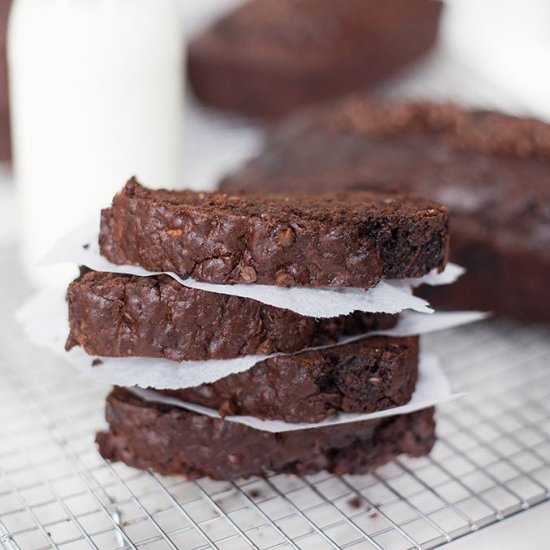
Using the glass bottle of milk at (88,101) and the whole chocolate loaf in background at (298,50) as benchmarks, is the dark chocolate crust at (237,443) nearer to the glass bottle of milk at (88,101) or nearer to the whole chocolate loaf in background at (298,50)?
the glass bottle of milk at (88,101)

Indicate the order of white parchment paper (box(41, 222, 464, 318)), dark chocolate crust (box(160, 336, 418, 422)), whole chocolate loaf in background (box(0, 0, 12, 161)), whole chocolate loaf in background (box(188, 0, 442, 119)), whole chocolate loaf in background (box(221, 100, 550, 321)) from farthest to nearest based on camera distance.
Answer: whole chocolate loaf in background (box(188, 0, 442, 119)) → whole chocolate loaf in background (box(0, 0, 12, 161)) → whole chocolate loaf in background (box(221, 100, 550, 321)) → dark chocolate crust (box(160, 336, 418, 422)) → white parchment paper (box(41, 222, 464, 318))

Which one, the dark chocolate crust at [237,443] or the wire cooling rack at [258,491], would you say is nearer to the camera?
the wire cooling rack at [258,491]

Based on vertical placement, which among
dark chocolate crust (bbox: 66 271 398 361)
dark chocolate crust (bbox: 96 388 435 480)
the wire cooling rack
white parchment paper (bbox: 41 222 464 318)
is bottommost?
the wire cooling rack

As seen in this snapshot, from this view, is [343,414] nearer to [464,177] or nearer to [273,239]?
[273,239]

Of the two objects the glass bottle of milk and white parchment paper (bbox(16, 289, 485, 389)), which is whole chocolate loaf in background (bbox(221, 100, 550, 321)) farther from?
white parchment paper (bbox(16, 289, 485, 389))

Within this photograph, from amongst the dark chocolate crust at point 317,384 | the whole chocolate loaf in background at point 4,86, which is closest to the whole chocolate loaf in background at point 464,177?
the dark chocolate crust at point 317,384

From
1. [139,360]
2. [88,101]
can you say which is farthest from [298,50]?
[139,360]

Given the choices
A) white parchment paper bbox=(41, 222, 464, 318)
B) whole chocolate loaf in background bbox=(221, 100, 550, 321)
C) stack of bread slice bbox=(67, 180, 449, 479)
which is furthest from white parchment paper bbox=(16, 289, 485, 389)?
whole chocolate loaf in background bbox=(221, 100, 550, 321)

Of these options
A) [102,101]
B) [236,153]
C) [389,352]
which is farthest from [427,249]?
[236,153]
